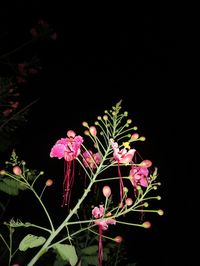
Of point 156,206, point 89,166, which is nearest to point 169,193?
point 156,206

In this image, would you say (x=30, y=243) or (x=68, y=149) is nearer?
(x=30, y=243)

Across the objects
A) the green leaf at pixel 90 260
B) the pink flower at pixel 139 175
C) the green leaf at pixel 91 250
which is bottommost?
the green leaf at pixel 90 260

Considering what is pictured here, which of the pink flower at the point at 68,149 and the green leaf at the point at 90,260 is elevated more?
the pink flower at the point at 68,149

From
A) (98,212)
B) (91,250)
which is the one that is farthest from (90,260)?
(98,212)

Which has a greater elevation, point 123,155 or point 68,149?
point 68,149

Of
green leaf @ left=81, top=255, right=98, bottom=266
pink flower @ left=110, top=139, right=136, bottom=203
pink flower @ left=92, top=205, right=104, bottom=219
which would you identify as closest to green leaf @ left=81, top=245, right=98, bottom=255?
green leaf @ left=81, top=255, right=98, bottom=266

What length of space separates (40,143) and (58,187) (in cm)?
83

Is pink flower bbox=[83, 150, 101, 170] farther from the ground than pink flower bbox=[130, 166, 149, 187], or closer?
farther from the ground

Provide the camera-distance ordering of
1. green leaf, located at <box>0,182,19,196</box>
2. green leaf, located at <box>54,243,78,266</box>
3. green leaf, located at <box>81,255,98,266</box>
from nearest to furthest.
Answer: green leaf, located at <box>54,243,78,266</box> → green leaf, located at <box>0,182,19,196</box> → green leaf, located at <box>81,255,98,266</box>

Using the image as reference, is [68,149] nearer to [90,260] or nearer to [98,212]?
[98,212]

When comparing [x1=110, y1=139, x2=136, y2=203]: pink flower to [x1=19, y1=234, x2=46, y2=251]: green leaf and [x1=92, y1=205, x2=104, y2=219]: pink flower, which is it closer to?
[x1=92, y1=205, x2=104, y2=219]: pink flower

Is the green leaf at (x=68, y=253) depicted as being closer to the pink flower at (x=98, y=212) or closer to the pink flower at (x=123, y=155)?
the pink flower at (x=98, y=212)

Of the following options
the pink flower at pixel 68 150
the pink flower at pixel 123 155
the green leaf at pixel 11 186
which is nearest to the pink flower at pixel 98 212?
the pink flower at pixel 68 150

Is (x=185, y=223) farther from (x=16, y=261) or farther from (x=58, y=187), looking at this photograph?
(x=16, y=261)
